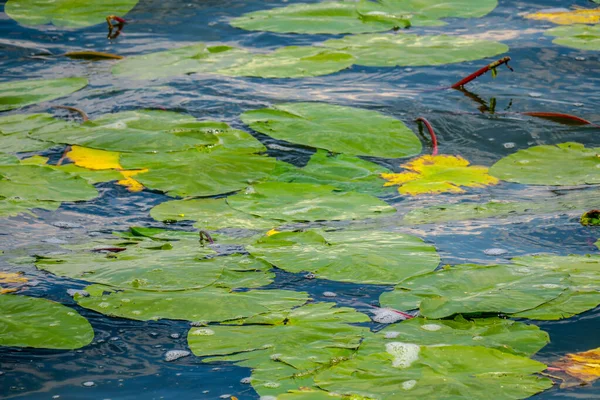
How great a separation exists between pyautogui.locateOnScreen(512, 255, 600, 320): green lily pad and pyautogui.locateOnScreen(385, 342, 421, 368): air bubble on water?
1.04ft

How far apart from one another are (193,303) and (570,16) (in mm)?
3695

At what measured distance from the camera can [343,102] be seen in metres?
3.64

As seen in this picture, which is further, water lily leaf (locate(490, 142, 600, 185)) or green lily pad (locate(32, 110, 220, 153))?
green lily pad (locate(32, 110, 220, 153))

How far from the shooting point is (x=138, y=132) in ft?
10.7

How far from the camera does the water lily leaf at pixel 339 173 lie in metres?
2.92

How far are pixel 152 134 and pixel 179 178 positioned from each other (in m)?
0.40

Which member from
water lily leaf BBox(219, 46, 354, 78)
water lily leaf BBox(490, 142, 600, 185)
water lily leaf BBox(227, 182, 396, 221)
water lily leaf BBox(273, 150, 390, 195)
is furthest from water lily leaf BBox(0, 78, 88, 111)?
water lily leaf BBox(490, 142, 600, 185)

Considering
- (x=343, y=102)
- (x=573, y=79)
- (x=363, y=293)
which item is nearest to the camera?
(x=363, y=293)

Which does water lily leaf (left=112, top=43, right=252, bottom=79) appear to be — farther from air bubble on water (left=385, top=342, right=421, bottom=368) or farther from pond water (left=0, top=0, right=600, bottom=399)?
air bubble on water (left=385, top=342, right=421, bottom=368)

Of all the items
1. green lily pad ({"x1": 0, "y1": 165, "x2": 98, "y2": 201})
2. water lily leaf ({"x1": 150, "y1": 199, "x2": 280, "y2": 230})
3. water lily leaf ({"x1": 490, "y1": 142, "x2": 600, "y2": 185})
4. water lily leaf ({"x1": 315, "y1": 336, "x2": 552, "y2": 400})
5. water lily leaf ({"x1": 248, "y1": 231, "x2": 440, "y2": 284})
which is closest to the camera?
water lily leaf ({"x1": 315, "y1": 336, "x2": 552, "y2": 400})

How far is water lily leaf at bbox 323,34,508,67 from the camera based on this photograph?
405 cm

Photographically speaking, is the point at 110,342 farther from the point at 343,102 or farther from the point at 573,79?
the point at 573,79

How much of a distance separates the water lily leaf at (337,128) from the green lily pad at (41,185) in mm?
777

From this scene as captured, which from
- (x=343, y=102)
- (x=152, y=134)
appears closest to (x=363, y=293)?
(x=152, y=134)
